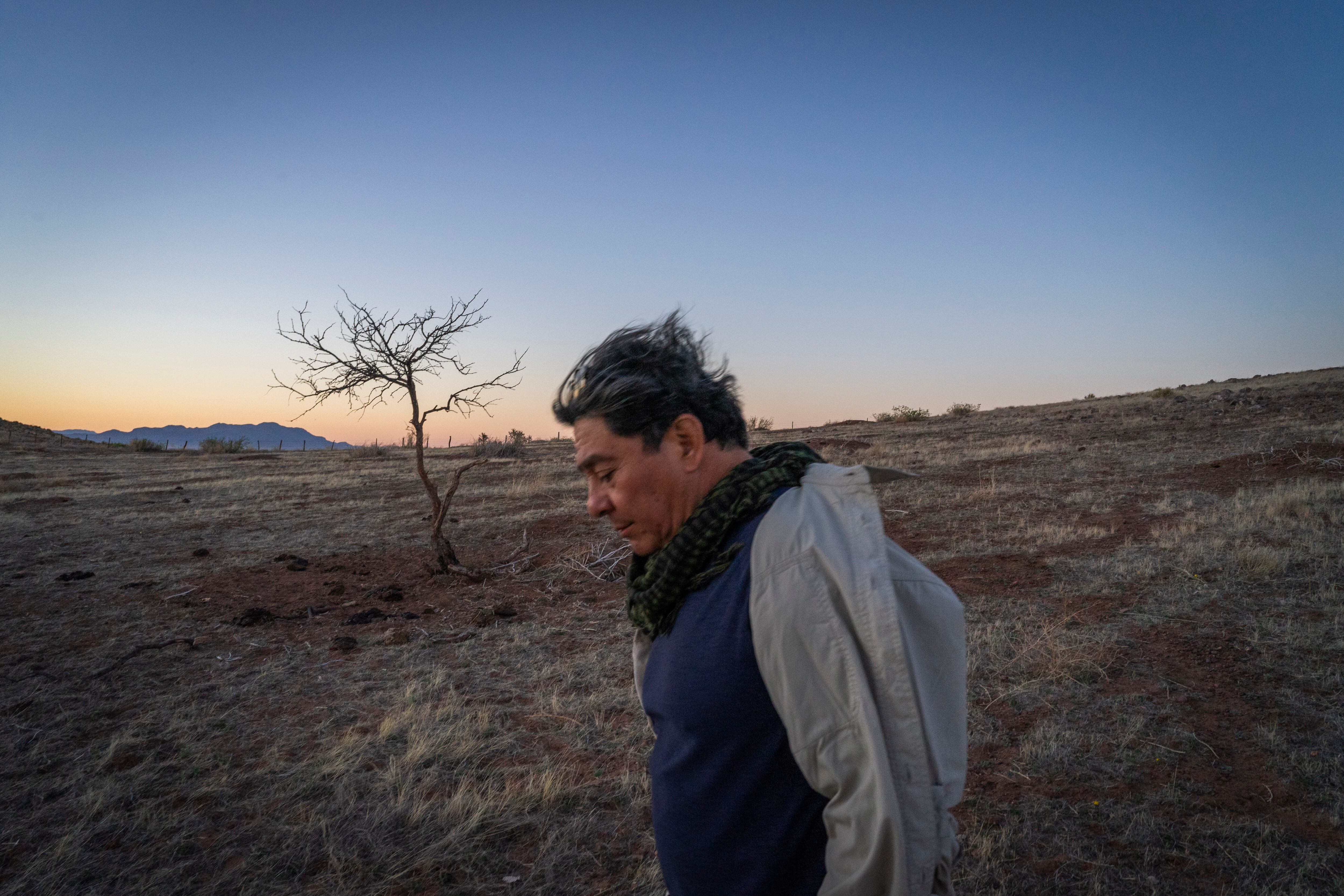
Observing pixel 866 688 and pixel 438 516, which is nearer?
pixel 866 688

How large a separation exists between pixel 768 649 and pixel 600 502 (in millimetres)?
587

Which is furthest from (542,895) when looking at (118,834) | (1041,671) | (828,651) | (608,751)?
(1041,671)

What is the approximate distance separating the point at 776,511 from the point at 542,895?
2323mm

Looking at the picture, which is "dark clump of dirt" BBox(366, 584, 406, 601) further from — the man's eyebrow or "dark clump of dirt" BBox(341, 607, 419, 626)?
the man's eyebrow

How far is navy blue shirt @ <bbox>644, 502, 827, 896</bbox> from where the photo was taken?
47.4 inches

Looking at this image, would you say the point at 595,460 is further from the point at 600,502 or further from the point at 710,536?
the point at 710,536

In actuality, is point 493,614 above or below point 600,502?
below

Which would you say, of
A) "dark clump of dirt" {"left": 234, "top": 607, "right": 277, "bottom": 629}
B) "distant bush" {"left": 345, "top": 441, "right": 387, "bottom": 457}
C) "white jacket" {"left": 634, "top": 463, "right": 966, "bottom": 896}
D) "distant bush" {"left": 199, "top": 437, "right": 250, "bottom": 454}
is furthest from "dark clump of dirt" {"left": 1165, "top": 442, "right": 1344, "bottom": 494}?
"distant bush" {"left": 199, "top": 437, "right": 250, "bottom": 454}

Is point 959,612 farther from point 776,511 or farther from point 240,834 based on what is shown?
point 240,834

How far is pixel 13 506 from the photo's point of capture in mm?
14430

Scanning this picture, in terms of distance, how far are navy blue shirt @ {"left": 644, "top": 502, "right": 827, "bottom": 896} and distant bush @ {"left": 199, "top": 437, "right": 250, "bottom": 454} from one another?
134ft

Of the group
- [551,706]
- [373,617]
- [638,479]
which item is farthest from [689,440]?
[373,617]

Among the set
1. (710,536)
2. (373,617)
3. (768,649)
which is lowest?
(373,617)

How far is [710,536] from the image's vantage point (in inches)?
52.2
